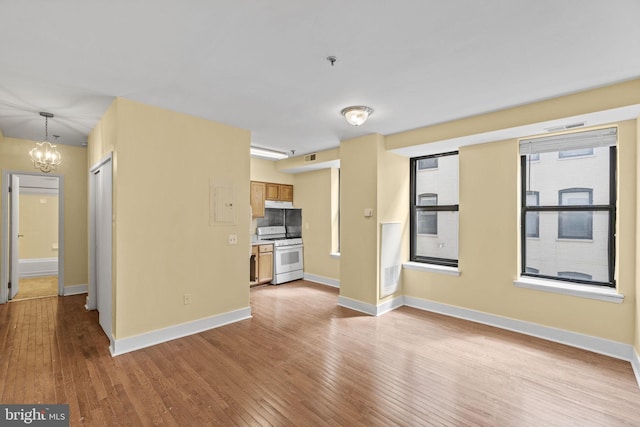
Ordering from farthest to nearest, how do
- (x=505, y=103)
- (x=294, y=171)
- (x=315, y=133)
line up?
(x=294, y=171)
(x=315, y=133)
(x=505, y=103)

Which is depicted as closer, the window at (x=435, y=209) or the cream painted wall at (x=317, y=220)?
the window at (x=435, y=209)

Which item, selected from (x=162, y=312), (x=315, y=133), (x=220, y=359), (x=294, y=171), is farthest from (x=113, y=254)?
(x=294, y=171)

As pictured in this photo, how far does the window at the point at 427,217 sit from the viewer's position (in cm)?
477

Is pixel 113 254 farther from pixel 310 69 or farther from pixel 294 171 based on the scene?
pixel 294 171

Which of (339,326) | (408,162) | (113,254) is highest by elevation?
(408,162)

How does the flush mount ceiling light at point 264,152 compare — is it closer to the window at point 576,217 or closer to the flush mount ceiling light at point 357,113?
the flush mount ceiling light at point 357,113

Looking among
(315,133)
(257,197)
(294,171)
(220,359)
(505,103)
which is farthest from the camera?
(294,171)

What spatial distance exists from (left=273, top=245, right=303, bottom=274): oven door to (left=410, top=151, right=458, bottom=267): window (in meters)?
2.59

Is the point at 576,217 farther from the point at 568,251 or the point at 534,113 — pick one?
the point at 534,113

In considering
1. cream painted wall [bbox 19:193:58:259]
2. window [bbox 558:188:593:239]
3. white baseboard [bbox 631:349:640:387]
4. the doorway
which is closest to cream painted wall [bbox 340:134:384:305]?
window [bbox 558:188:593:239]

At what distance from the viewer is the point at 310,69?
2.43 meters

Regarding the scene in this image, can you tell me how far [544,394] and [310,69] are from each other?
3.30m

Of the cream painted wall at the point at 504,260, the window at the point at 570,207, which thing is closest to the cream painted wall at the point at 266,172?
the cream painted wall at the point at 504,260

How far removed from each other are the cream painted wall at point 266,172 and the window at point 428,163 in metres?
3.09
